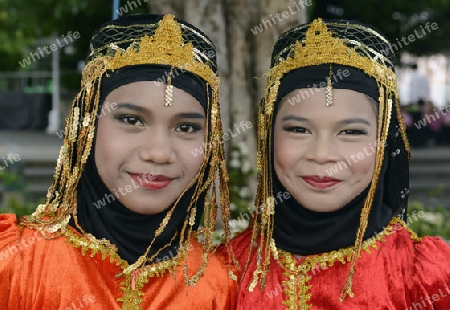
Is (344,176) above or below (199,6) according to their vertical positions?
below

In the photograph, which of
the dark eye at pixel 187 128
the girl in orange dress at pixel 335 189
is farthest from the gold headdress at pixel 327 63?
the dark eye at pixel 187 128

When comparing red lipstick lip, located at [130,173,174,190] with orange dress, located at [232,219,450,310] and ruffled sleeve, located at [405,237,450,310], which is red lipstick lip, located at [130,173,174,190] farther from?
ruffled sleeve, located at [405,237,450,310]

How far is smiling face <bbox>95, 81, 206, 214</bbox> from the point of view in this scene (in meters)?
2.20

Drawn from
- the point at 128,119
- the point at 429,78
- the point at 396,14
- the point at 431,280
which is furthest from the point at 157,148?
the point at 429,78

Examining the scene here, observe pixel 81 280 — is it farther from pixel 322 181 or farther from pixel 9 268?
pixel 322 181

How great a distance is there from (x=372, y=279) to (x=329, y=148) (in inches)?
20.9

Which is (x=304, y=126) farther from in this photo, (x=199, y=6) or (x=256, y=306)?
(x=199, y=6)

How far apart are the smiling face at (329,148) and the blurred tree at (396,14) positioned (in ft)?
22.2

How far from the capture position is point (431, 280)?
7.36ft

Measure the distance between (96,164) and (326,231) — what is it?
0.93m

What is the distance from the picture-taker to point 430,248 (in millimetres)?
2352

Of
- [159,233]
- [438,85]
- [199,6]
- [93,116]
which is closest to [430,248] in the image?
[159,233]

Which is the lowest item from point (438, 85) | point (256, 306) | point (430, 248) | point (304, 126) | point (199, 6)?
point (256, 306)

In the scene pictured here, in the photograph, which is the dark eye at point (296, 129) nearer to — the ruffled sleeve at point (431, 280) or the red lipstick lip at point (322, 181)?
the red lipstick lip at point (322, 181)
